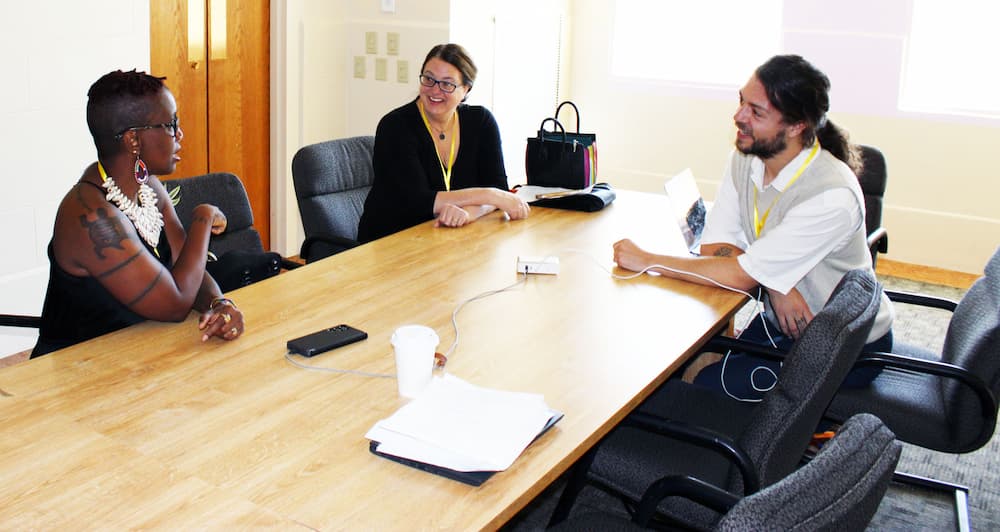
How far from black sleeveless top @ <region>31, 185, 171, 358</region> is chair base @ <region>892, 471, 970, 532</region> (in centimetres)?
223

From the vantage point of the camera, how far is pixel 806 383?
6.19ft

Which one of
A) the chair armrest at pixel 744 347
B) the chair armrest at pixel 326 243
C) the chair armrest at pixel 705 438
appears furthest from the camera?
Result: the chair armrest at pixel 326 243

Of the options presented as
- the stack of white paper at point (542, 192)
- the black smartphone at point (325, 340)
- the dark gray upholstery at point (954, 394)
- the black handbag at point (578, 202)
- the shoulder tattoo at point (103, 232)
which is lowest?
the dark gray upholstery at point (954, 394)

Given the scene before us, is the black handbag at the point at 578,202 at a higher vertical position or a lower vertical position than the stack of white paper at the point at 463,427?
higher

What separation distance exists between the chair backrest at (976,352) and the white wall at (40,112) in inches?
124

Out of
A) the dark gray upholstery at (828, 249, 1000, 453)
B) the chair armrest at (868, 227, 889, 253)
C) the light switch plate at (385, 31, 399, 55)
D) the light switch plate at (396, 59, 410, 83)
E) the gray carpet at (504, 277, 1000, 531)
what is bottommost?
the gray carpet at (504, 277, 1000, 531)

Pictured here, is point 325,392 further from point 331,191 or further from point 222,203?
point 331,191

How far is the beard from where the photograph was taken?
2.73m

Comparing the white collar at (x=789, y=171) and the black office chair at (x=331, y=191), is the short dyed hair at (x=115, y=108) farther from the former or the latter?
the white collar at (x=789, y=171)

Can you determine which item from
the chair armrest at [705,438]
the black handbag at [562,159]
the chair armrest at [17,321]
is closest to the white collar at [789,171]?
the black handbag at [562,159]

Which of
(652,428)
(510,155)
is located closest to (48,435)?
(652,428)

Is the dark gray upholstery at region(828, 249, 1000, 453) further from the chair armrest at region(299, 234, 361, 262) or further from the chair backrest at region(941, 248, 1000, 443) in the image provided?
the chair armrest at region(299, 234, 361, 262)

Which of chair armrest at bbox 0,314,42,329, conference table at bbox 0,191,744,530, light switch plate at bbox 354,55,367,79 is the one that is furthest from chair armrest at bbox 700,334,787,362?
light switch plate at bbox 354,55,367,79

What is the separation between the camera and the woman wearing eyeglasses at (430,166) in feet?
10.8
